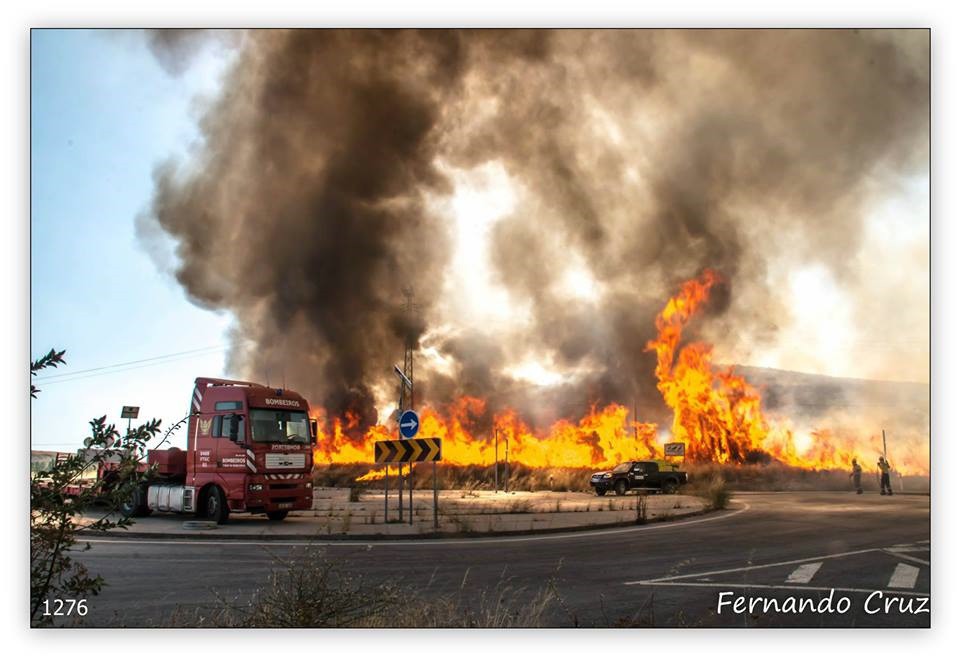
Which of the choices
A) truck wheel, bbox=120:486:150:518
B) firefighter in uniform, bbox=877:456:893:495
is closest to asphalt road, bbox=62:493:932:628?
firefighter in uniform, bbox=877:456:893:495

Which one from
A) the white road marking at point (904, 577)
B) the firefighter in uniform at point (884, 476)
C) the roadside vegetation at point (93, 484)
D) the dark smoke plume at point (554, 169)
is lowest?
the white road marking at point (904, 577)

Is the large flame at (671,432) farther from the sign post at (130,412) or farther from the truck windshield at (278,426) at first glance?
the sign post at (130,412)

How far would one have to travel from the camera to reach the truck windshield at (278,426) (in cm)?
1471

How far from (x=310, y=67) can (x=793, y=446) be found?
16.4m

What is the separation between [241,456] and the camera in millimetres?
14539

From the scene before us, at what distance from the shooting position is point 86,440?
4559mm

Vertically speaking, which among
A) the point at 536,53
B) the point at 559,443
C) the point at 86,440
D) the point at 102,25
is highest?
the point at 536,53

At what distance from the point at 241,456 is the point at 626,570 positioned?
326 inches

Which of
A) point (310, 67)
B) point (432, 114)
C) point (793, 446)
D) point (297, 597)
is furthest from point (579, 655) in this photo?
point (793, 446)

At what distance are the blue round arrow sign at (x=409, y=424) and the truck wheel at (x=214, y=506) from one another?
4217mm

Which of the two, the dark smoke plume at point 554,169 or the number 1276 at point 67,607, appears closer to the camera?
the number 1276 at point 67,607

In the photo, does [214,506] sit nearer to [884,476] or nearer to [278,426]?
[278,426]

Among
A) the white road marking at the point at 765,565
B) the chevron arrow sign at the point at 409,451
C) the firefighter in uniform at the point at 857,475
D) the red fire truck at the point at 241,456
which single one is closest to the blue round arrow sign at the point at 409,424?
the chevron arrow sign at the point at 409,451

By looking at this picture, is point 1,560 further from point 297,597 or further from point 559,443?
point 559,443
